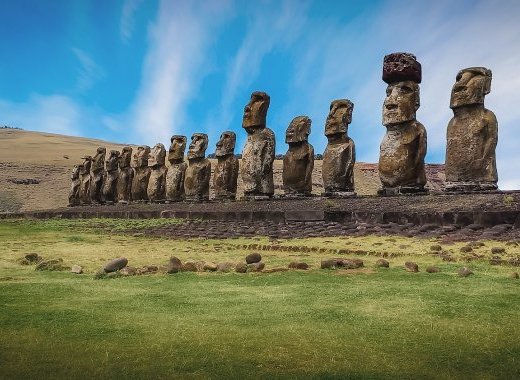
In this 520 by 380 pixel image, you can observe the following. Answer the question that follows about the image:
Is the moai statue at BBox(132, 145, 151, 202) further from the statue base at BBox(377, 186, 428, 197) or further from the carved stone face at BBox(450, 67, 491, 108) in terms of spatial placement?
the carved stone face at BBox(450, 67, 491, 108)

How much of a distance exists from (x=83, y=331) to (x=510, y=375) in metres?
2.36

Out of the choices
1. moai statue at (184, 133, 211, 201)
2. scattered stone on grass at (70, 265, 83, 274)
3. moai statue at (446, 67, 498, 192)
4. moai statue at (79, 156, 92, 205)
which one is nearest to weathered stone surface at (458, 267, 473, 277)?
scattered stone on grass at (70, 265, 83, 274)

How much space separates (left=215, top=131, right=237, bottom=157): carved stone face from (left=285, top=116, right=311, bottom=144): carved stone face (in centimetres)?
354

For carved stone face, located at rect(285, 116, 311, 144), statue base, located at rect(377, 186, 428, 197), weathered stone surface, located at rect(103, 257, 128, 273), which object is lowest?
weathered stone surface, located at rect(103, 257, 128, 273)

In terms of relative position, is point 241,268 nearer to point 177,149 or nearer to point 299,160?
point 299,160

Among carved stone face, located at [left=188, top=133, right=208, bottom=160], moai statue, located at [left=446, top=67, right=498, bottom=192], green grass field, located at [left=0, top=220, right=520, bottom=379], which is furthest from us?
carved stone face, located at [left=188, top=133, right=208, bottom=160]

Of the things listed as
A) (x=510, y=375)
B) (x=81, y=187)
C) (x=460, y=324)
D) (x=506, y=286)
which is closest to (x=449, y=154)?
(x=506, y=286)

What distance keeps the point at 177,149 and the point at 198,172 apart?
250 cm

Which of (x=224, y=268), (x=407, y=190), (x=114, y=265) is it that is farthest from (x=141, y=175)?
(x=224, y=268)

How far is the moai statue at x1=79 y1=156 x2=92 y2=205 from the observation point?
28.9 meters

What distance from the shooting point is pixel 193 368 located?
105 inches

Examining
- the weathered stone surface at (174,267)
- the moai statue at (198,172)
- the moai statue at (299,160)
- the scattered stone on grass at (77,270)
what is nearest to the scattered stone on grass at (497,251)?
the weathered stone surface at (174,267)

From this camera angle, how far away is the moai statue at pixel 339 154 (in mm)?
14570

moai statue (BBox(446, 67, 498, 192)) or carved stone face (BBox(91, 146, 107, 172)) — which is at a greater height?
carved stone face (BBox(91, 146, 107, 172))
